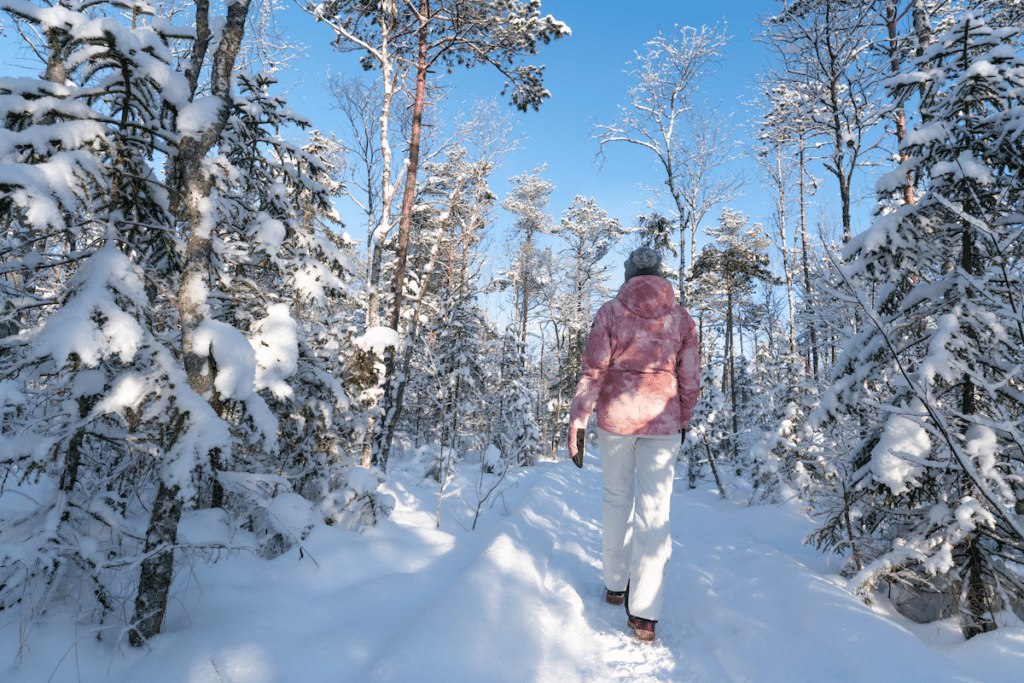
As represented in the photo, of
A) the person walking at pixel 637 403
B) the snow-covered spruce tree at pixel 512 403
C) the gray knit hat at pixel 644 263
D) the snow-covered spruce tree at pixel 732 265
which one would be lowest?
the snow-covered spruce tree at pixel 512 403

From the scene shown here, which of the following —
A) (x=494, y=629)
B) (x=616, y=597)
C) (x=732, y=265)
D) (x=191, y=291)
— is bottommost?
(x=616, y=597)

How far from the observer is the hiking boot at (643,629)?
2512mm

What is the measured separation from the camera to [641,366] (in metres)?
2.93

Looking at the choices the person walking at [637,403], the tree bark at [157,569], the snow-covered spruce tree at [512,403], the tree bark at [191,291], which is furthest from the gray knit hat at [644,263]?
the snow-covered spruce tree at [512,403]

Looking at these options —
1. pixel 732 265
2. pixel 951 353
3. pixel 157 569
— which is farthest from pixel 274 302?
pixel 732 265

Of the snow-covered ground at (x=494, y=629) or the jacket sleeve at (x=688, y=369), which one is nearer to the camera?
the snow-covered ground at (x=494, y=629)

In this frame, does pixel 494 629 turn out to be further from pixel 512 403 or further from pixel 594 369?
pixel 512 403

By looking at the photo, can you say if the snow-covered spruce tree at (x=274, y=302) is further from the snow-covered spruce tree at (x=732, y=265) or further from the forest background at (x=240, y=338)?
the snow-covered spruce tree at (x=732, y=265)

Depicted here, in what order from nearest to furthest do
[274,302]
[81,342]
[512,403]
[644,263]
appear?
[81,342], [644,263], [274,302], [512,403]

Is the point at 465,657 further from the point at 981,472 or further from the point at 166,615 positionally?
the point at 981,472

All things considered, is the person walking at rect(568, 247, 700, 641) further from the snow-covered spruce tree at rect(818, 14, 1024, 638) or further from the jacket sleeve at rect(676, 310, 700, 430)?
the snow-covered spruce tree at rect(818, 14, 1024, 638)

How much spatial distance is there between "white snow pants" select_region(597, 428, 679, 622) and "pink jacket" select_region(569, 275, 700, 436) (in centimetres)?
13

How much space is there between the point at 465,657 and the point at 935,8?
35.7 feet

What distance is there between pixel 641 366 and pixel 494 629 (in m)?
1.78
